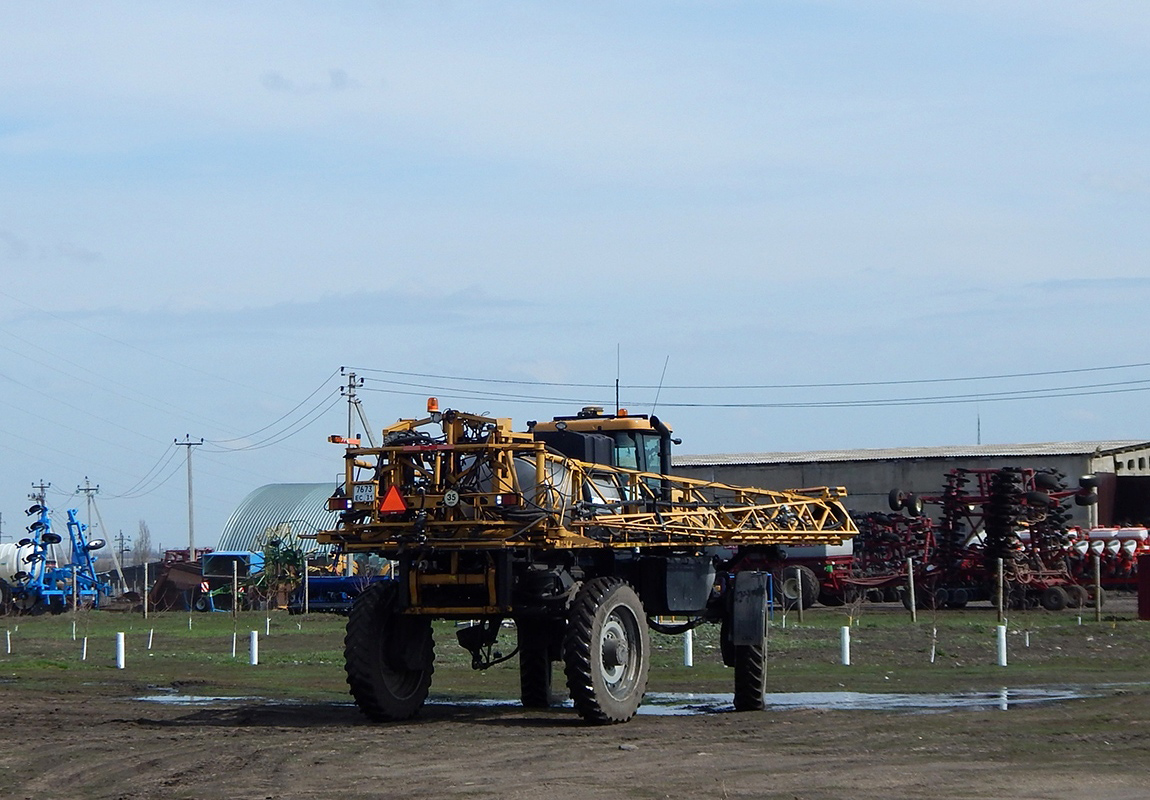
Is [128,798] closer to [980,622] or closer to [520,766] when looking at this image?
[520,766]

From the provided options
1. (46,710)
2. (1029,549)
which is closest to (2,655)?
(46,710)

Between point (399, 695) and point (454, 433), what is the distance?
9.85ft

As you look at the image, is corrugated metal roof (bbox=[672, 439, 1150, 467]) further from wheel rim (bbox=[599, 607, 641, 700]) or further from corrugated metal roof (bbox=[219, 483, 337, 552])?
wheel rim (bbox=[599, 607, 641, 700])

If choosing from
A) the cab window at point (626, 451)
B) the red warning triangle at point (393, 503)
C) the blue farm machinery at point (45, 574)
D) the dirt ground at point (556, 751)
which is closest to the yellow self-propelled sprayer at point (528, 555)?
the red warning triangle at point (393, 503)

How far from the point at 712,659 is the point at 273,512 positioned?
239 ft

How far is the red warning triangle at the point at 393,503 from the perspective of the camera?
15328 millimetres

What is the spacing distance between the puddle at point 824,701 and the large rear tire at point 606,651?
1.47 meters

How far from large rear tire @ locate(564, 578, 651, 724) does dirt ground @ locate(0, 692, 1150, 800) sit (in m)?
0.26

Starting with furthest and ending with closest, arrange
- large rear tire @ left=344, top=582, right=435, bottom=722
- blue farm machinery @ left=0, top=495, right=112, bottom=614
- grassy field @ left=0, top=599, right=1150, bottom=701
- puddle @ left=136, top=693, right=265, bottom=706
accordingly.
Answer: blue farm machinery @ left=0, top=495, right=112, bottom=614 < grassy field @ left=0, top=599, right=1150, bottom=701 < puddle @ left=136, top=693, right=265, bottom=706 < large rear tire @ left=344, top=582, right=435, bottom=722

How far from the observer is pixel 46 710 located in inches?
720

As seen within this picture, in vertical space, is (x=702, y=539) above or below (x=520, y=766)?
above

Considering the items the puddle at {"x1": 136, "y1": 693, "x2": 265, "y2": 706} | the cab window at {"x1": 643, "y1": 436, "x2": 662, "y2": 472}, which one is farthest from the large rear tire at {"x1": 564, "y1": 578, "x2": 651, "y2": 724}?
the puddle at {"x1": 136, "y1": 693, "x2": 265, "y2": 706}

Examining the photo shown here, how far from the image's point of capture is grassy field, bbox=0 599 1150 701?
72.1 ft

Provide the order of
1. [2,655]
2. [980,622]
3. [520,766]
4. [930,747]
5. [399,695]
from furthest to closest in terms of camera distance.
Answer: [980,622] < [2,655] < [399,695] < [930,747] < [520,766]
